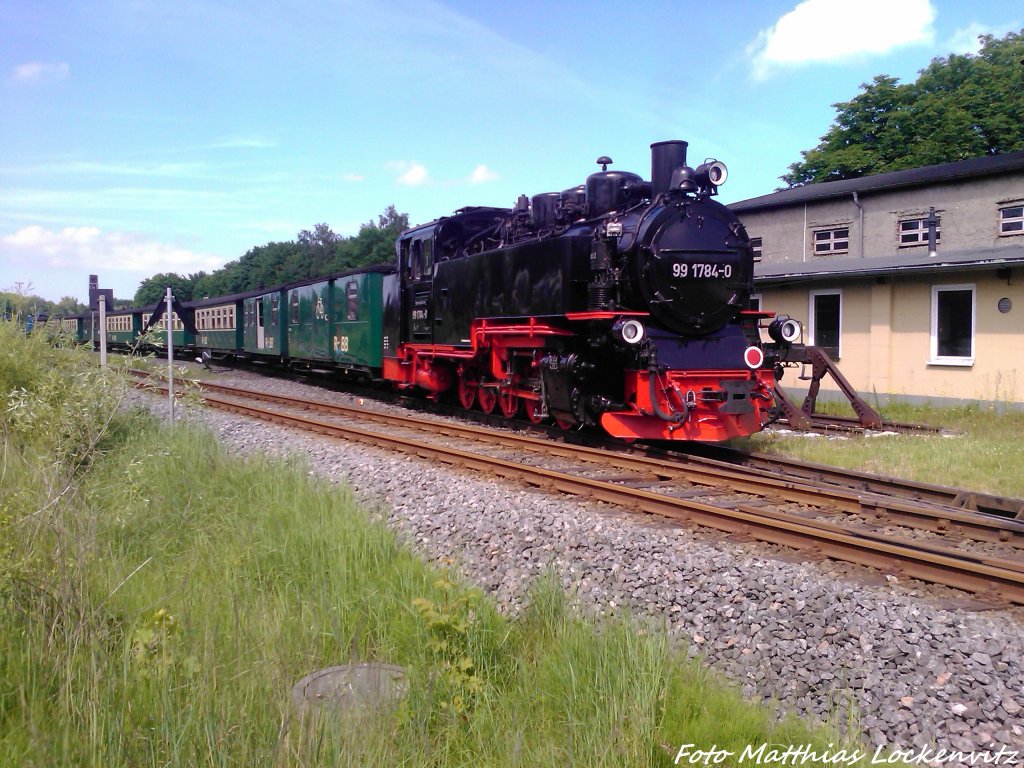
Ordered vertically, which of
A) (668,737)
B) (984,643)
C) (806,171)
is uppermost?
(806,171)

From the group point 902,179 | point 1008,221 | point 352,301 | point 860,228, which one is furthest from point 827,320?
point 352,301

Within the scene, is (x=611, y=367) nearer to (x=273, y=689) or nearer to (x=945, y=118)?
(x=273, y=689)

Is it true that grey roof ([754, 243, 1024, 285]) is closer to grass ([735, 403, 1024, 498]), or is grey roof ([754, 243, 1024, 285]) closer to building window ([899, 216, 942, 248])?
grass ([735, 403, 1024, 498])

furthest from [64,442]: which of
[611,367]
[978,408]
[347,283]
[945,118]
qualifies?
[945,118]

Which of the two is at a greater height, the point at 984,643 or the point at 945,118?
the point at 945,118

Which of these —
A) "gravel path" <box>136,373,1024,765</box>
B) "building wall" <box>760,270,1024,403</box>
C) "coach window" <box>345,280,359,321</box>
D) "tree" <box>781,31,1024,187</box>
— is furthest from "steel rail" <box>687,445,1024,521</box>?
"tree" <box>781,31,1024,187</box>

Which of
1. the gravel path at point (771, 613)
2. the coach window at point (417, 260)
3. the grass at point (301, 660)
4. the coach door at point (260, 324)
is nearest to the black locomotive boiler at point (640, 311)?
the gravel path at point (771, 613)

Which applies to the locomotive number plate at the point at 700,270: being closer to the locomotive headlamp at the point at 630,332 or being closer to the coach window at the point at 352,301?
the locomotive headlamp at the point at 630,332

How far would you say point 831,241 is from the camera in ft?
85.6

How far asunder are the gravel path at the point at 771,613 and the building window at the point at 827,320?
11922mm

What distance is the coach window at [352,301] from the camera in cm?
1822

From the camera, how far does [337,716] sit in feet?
10.8

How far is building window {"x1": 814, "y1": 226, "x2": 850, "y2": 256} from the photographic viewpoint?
25.8m

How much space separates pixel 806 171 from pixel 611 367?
3886 centimetres
